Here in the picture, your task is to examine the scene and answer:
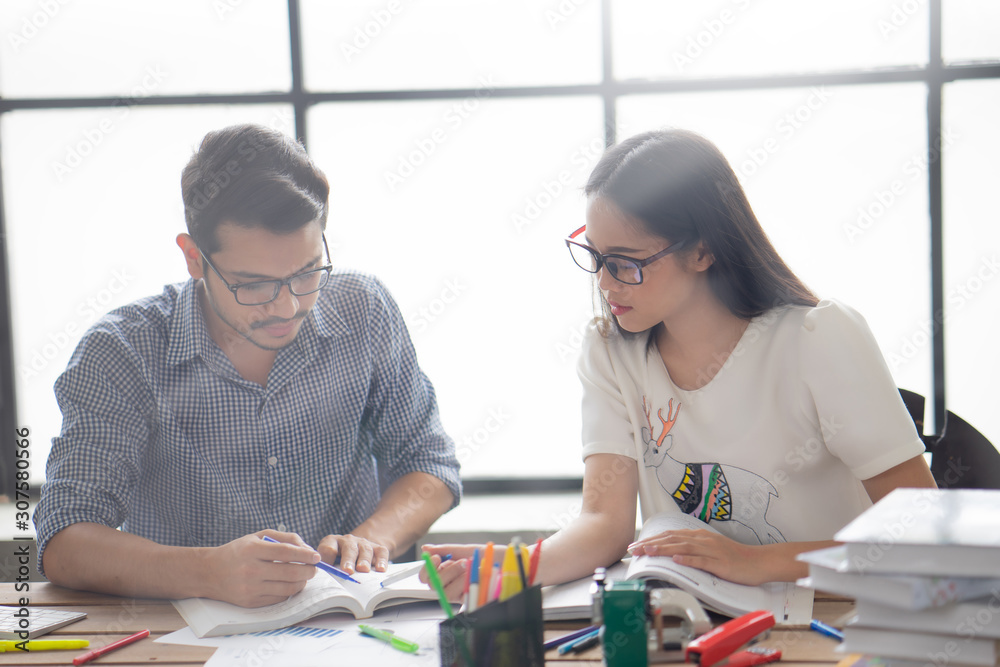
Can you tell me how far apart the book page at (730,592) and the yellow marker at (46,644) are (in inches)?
28.8

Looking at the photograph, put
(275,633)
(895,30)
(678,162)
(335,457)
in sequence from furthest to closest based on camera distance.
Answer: (895,30)
(335,457)
(678,162)
(275,633)

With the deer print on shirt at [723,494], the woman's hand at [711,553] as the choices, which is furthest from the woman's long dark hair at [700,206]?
the woman's hand at [711,553]

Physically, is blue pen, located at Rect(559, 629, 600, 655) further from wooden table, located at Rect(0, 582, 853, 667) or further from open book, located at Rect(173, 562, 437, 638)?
open book, located at Rect(173, 562, 437, 638)

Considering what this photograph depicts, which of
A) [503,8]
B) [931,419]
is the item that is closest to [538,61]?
[503,8]

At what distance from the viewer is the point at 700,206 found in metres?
1.31

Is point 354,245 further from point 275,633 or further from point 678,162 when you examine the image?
point 275,633

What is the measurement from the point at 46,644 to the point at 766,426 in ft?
3.79

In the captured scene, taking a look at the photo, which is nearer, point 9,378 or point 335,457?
point 335,457

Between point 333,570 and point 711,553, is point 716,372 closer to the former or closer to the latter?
point 711,553

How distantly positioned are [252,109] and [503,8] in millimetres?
838

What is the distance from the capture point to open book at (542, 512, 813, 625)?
3.09 ft

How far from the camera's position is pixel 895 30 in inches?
84.6

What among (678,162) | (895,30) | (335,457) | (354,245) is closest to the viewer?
(678,162)

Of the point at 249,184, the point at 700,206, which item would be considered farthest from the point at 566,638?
the point at 249,184
